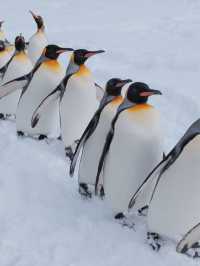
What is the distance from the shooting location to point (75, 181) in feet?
14.1

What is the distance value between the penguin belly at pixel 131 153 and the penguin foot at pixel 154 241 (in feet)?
0.89

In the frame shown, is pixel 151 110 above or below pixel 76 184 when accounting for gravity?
above

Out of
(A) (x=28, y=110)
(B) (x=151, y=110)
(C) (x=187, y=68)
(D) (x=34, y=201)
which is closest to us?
(B) (x=151, y=110)

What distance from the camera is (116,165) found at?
356 centimetres

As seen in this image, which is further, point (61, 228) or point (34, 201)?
point (34, 201)

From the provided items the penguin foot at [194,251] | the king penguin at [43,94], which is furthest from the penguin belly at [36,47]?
the penguin foot at [194,251]

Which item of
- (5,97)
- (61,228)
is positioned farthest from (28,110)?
(61,228)

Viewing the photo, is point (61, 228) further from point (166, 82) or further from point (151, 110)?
point (166, 82)

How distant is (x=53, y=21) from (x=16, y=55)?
33.9 ft

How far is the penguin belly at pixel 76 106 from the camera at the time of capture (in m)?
4.76

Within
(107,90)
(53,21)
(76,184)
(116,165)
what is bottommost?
(53,21)

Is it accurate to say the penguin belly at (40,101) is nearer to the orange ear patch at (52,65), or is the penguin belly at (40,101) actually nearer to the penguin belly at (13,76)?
the orange ear patch at (52,65)

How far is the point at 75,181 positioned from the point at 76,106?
812mm

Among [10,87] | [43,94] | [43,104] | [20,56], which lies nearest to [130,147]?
[43,104]
